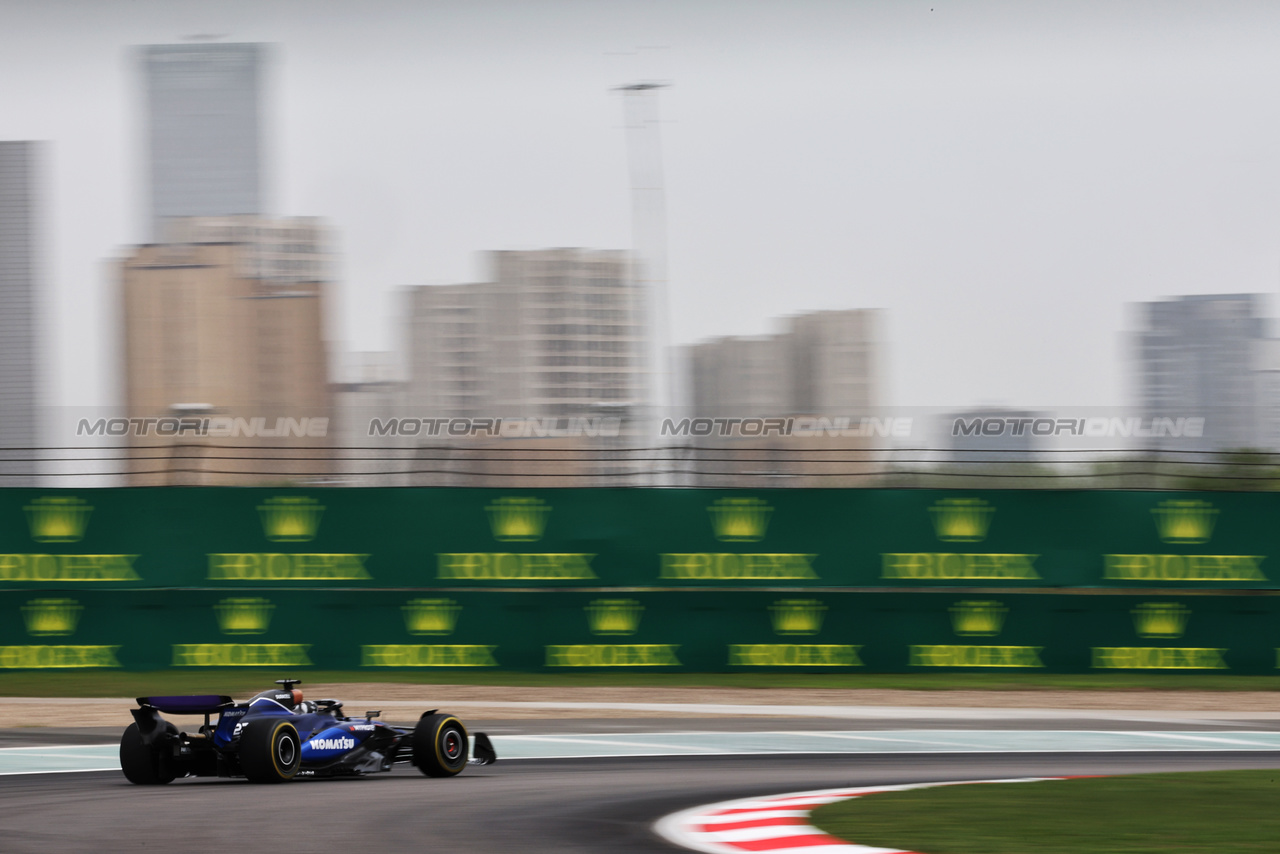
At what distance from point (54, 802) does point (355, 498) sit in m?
10.8

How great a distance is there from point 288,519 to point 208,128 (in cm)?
4995

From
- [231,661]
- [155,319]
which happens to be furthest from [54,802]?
[155,319]

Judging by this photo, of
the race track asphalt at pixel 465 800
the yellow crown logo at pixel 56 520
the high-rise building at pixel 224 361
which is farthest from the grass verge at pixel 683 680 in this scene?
the race track asphalt at pixel 465 800

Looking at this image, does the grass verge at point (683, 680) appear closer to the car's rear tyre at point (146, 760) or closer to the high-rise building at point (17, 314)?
the high-rise building at point (17, 314)

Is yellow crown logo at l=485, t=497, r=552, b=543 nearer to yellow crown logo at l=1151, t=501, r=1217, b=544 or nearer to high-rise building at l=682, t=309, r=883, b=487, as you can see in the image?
high-rise building at l=682, t=309, r=883, b=487

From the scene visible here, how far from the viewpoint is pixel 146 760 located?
9.00 meters

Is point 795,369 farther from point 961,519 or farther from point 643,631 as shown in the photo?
point 643,631

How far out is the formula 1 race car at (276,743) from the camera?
891 cm

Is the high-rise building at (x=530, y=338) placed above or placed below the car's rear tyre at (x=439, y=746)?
above

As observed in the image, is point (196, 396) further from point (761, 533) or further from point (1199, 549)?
point (1199, 549)

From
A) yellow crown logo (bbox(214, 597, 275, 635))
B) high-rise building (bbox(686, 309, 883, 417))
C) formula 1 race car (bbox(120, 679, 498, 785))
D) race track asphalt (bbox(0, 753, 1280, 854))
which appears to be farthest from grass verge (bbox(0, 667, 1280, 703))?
formula 1 race car (bbox(120, 679, 498, 785))

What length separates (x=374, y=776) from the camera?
978 cm

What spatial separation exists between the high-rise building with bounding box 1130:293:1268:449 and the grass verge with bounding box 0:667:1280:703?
10.2ft

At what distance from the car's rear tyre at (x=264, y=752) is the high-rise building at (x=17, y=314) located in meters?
10.8
